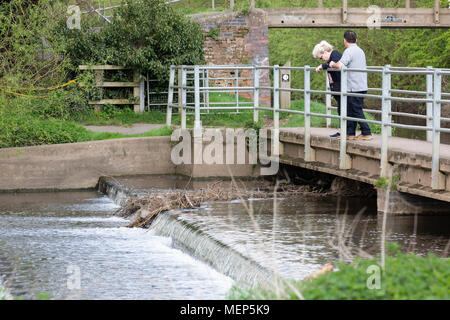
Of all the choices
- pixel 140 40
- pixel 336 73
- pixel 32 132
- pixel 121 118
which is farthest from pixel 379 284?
pixel 140 40

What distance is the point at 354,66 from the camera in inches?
482

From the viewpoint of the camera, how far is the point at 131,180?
16.2m

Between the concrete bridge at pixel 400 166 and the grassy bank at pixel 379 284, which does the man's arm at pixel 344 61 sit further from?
the grassy bank at pixel 379 284

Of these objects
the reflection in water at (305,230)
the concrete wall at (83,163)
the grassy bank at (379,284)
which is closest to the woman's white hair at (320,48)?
the reflection in water at (305,230)

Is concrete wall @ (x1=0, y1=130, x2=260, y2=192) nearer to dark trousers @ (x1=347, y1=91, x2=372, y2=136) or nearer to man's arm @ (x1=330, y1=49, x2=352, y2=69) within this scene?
dark trousers @ (x1=347, y1=91, x2=372, y2=136)

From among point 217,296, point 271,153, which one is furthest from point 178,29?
point 217,296

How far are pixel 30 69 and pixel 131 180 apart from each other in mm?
3238

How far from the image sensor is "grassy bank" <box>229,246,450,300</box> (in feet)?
18.3

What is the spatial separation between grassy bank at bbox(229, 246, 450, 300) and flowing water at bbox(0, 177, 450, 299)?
1.12 m

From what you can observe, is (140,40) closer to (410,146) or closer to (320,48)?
(320,48)

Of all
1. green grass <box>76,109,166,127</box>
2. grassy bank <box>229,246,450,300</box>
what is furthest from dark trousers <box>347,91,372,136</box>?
green grass <box>76,109,166,127</box>

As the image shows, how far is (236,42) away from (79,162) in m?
10.5

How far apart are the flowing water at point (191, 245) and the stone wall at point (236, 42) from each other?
12.7 metres
